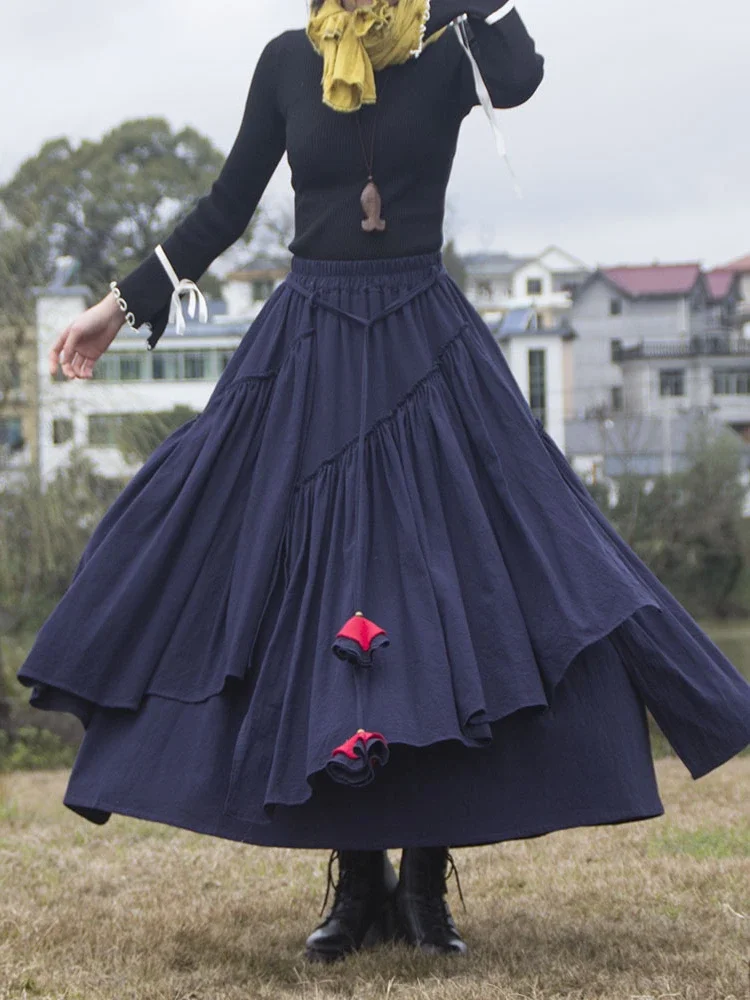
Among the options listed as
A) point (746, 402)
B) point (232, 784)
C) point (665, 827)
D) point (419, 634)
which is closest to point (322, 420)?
point (419, 634)

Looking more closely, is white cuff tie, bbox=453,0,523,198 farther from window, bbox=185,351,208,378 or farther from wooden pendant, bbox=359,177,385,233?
window, bbox=185,351,208,378

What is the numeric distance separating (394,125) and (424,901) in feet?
5.10

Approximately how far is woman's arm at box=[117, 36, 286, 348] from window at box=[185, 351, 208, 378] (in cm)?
4123

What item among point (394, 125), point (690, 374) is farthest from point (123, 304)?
point (690, 374)

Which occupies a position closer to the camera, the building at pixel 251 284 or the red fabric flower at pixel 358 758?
the red fabric flower at pixel 358 758

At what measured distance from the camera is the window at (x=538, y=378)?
53.1 m

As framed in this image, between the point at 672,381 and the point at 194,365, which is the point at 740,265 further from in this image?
the point at 194,365

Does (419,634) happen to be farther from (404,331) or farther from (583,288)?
(583,288)

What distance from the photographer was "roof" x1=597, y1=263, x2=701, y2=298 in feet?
202

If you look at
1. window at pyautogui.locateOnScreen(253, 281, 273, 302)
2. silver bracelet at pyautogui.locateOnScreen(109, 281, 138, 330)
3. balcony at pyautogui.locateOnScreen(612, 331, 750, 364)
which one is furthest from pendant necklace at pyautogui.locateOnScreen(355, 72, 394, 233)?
balcony at pyautogui.locateOnScreen(612, 331, 750, 364)

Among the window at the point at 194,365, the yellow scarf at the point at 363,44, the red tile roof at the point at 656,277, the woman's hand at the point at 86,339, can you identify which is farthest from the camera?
the red tile roof at the point at 656,277

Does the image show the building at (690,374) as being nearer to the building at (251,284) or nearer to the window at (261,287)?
the building at (251,284)

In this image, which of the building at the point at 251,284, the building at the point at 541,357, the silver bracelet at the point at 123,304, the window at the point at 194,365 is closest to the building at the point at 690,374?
the building at the point at 541,357

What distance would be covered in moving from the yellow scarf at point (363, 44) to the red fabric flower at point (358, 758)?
1277 mm
